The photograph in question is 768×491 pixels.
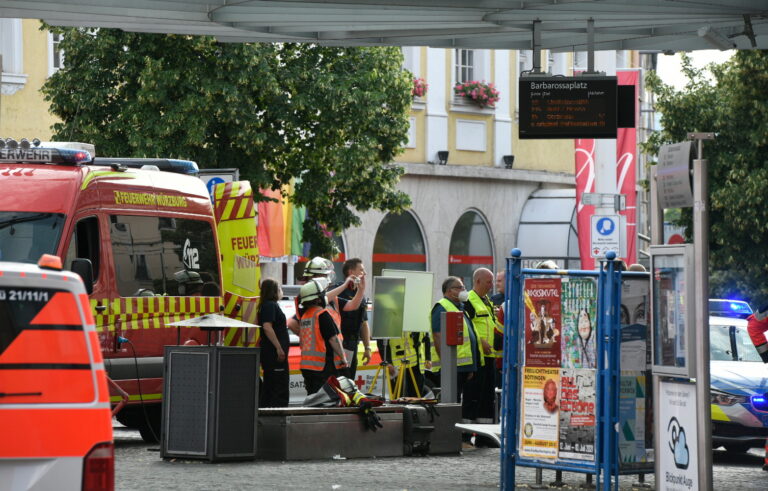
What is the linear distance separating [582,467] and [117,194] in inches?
235

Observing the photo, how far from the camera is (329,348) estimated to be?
52.5 feet

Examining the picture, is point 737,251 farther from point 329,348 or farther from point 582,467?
point 582,467

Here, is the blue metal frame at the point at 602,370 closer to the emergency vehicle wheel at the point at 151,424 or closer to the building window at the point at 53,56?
the emergency vehicle wheel at the point at 151,424

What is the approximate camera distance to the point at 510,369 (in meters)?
12.8

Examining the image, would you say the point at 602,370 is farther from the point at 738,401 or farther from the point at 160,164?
the point at 160,164

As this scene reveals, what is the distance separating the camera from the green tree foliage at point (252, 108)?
88.0ft

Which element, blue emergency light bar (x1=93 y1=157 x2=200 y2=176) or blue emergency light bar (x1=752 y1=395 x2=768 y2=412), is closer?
blue emergency light bar (x1=752 y1=395 x2=768 y2=412)

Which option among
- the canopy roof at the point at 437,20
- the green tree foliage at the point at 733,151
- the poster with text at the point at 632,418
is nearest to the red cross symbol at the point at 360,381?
the canopy roof at the point at 437,20

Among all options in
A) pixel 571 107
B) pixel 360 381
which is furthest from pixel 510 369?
pixel 360 381

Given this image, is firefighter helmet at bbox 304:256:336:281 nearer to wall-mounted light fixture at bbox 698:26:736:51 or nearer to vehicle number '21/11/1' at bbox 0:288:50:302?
wall-mounted light fixture at bbox 698:26:736:51

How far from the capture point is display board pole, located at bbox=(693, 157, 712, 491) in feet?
33.9

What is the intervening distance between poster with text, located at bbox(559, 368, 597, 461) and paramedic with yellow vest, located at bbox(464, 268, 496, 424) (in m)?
4.79

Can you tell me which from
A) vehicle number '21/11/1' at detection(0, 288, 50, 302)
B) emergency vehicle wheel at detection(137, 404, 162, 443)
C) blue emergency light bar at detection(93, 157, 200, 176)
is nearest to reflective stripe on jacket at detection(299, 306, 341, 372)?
emergency vehicle wheel at detection(137, 404, 162, 443)

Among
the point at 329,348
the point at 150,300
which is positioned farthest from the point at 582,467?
the point at 150,300
